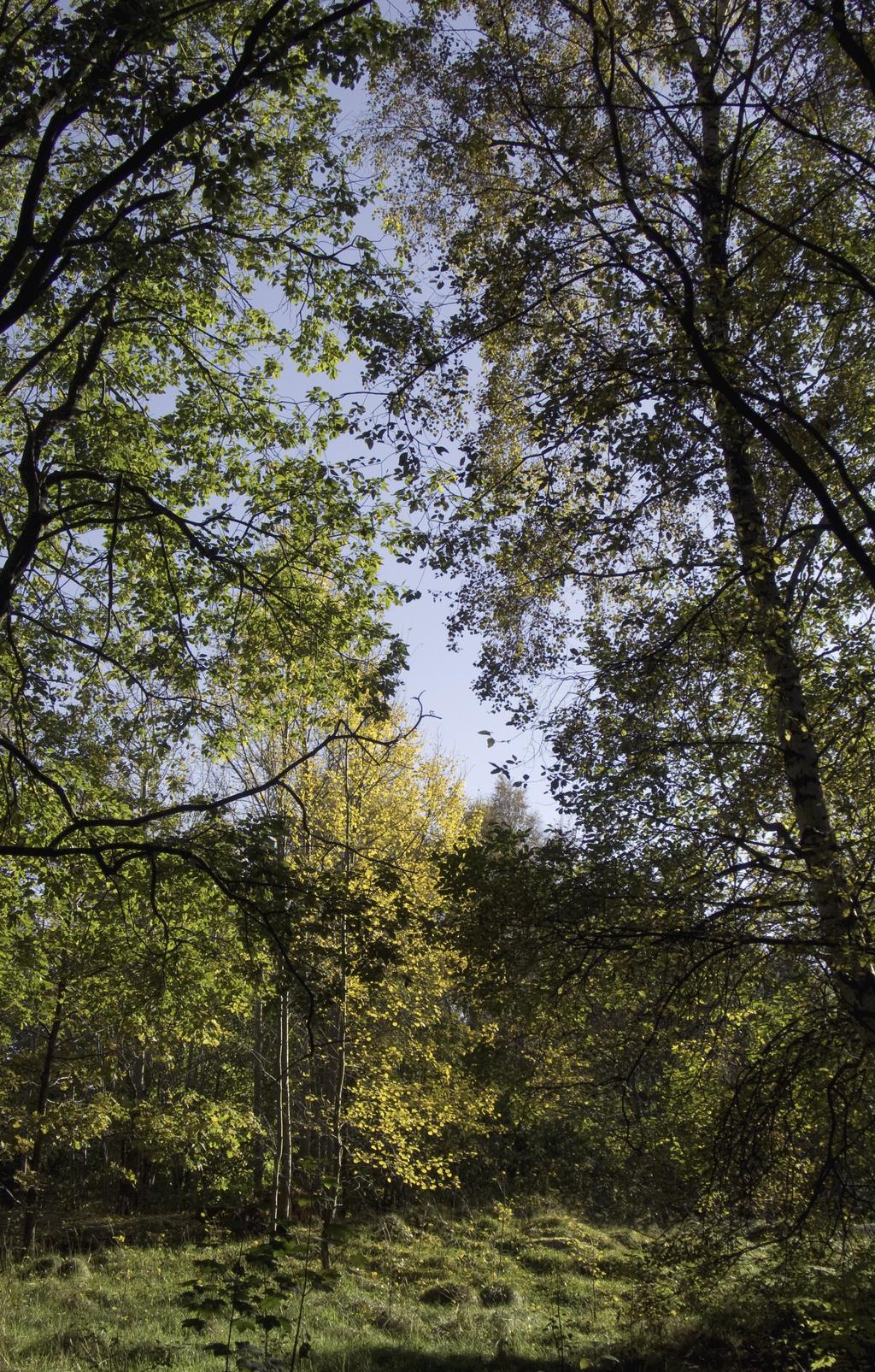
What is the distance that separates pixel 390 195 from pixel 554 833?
19.3ft

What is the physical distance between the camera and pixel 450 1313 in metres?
10.8

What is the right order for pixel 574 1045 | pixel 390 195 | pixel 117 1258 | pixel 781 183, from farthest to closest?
pixel 117 1258 < pixel 390 195 < pixel 574 1045 < pixel 781 183

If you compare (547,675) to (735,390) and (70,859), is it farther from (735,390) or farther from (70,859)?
(70,859)

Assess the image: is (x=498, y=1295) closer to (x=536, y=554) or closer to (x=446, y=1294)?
(x=446, y=1294)

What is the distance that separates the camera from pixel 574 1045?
6500 mm

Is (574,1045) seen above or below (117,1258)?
above

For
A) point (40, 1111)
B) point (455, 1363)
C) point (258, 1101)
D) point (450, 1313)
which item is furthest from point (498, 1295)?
point (40, 1111)

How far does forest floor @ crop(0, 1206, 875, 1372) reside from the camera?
615 centimetres

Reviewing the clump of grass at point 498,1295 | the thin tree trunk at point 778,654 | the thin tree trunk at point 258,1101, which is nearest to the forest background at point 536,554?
the thin tree trunk at point 778,654

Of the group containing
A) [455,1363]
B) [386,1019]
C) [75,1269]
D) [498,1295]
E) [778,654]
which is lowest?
[498,1295]

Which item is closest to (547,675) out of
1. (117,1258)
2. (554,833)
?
(554,833)

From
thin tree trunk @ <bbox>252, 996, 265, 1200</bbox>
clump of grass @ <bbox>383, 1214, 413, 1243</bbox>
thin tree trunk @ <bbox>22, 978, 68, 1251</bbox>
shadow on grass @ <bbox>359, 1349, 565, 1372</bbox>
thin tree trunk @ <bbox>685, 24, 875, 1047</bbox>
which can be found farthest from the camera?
thin tree trunk @ <bbox>252, 996, 265, 1200</bbox>

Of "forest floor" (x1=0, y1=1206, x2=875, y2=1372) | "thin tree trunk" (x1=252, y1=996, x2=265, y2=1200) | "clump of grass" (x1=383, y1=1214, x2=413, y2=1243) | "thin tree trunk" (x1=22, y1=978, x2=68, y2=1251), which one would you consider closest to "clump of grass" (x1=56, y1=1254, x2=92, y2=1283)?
"forest floor" (x1=0, y1=1206, x2=875, y2=1372)

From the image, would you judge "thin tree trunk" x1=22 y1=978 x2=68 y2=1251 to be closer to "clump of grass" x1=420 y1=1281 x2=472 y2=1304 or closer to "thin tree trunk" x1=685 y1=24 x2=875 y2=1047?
"clump of grass" x1=420 y1=1281 x2=472 y2=1304
